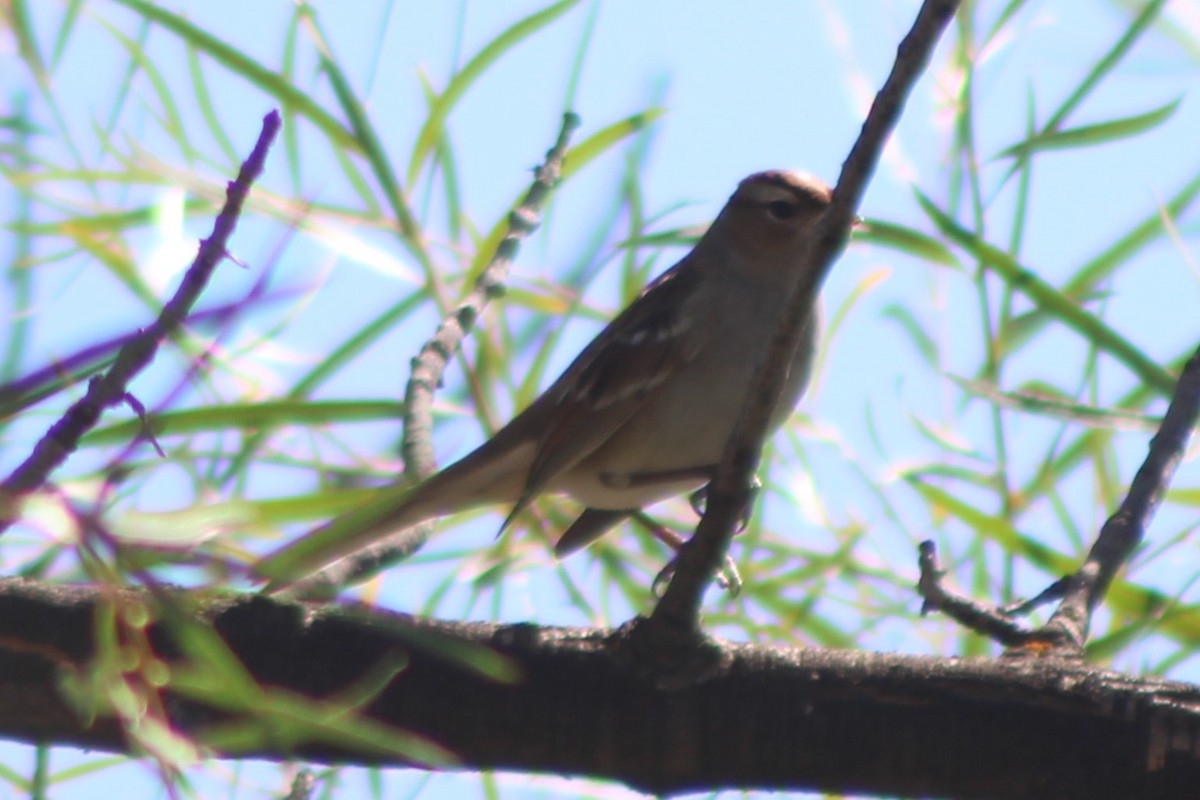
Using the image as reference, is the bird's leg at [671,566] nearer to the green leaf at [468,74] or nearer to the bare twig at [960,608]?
the bare twig at [960,608]

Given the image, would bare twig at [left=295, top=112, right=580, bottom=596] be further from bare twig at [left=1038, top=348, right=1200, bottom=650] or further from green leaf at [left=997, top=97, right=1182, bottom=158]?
bare twig at [left=1038, top=348, right=1200, bottom=650]

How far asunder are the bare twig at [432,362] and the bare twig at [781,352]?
23.1 inches

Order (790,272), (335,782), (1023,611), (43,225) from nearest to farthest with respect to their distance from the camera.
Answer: (1023,611), (335,782), (43,225), (790,272)

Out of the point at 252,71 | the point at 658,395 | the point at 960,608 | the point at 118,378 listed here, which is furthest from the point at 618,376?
the point at 118,378

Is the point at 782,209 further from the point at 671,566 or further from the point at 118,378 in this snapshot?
the point at 118,378

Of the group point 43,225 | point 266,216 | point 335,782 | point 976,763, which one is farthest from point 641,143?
point 976,763

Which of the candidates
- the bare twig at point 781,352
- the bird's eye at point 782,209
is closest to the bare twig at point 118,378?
the bare twig at point 781,352

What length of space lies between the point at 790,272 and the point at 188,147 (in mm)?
1518

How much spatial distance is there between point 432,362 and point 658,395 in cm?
74

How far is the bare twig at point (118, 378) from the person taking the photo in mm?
974

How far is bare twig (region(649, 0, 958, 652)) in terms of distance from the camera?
63.6 inches

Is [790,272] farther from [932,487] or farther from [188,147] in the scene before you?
[188,147]

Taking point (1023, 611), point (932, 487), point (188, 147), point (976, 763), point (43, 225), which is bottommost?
point (976, 763)

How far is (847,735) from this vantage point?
2020 mm
